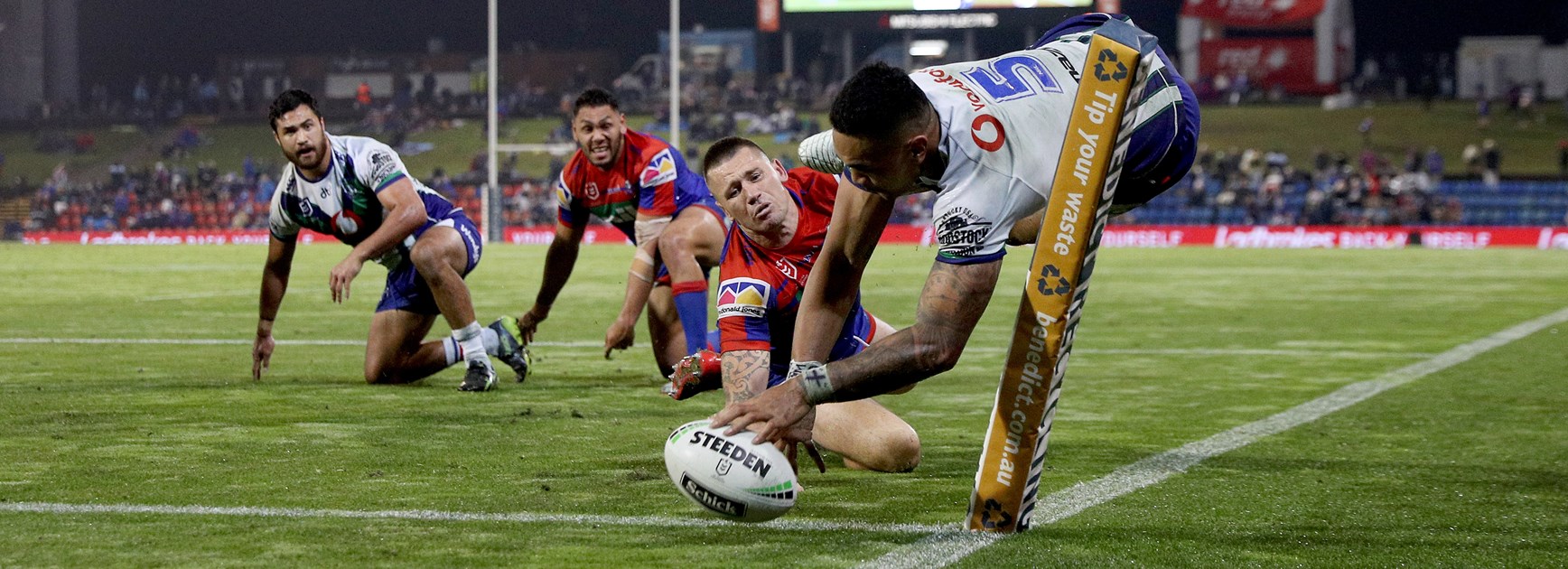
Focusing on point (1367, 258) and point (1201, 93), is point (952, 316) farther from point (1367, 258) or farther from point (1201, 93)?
point (1201, 93)

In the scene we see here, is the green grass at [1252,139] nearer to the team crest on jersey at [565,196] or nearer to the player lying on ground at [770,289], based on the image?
the team crest on jersey at [565,196]

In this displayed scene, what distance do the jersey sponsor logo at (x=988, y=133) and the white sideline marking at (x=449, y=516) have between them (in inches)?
42.9

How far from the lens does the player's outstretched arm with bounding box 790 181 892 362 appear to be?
4.57 meters

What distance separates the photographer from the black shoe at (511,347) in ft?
28.8

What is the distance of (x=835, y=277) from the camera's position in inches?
186

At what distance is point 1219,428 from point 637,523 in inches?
130

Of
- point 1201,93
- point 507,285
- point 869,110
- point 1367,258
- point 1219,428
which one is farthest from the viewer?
point 1201,93

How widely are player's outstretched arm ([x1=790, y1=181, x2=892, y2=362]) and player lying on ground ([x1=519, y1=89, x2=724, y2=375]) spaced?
397cm

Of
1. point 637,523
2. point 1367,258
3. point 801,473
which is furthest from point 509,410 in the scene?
point 1367,258

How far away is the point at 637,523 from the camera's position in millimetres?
4516

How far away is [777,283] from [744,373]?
48 centimetres

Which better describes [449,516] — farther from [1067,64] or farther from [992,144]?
[1067,64]

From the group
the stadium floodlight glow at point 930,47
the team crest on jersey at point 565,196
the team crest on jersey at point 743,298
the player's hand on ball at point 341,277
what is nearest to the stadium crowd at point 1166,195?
the stadium floodlight glow at point 930,47

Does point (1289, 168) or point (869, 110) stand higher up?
point (869, 110)
